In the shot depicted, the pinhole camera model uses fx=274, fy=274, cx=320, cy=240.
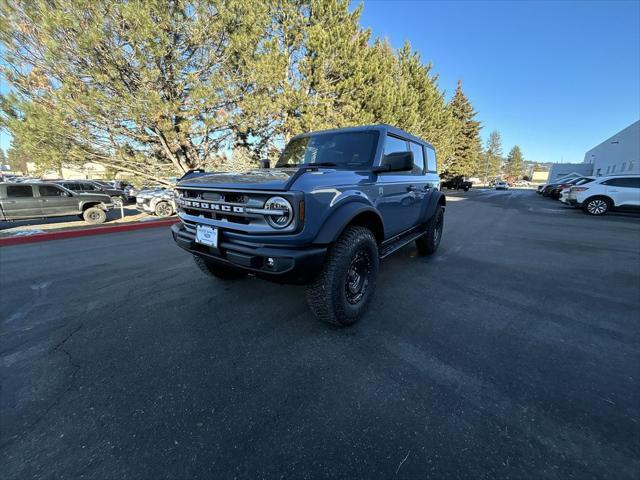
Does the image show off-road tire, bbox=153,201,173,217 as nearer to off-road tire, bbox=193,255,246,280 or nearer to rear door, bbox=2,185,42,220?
rear door, bbox=2,185,42,220

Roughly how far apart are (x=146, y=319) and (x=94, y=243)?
16.2 ft

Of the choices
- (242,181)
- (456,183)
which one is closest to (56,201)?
(242,181)

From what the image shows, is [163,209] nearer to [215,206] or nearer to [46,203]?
[46,203]

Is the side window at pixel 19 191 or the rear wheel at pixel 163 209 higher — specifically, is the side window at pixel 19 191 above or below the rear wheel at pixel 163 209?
above

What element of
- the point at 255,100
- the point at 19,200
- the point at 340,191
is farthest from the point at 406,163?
the point at 19,200

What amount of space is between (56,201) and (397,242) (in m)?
11.5

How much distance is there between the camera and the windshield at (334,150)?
3.13m

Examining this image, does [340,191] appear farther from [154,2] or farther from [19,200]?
[19,200]

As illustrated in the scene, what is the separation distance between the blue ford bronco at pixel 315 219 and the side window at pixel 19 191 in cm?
986

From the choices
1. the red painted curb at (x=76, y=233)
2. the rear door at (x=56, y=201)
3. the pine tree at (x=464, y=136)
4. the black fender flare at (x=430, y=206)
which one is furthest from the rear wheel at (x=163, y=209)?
the pine tree at (x=464, y=136)

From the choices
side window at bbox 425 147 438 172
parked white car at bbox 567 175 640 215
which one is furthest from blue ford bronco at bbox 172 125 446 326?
parked white car at bbox 567 175 640 215

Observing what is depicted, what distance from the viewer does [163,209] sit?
11094 millimetres

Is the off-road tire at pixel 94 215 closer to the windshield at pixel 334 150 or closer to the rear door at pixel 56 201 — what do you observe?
the rear door at pixel 56 201

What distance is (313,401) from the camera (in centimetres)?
180
